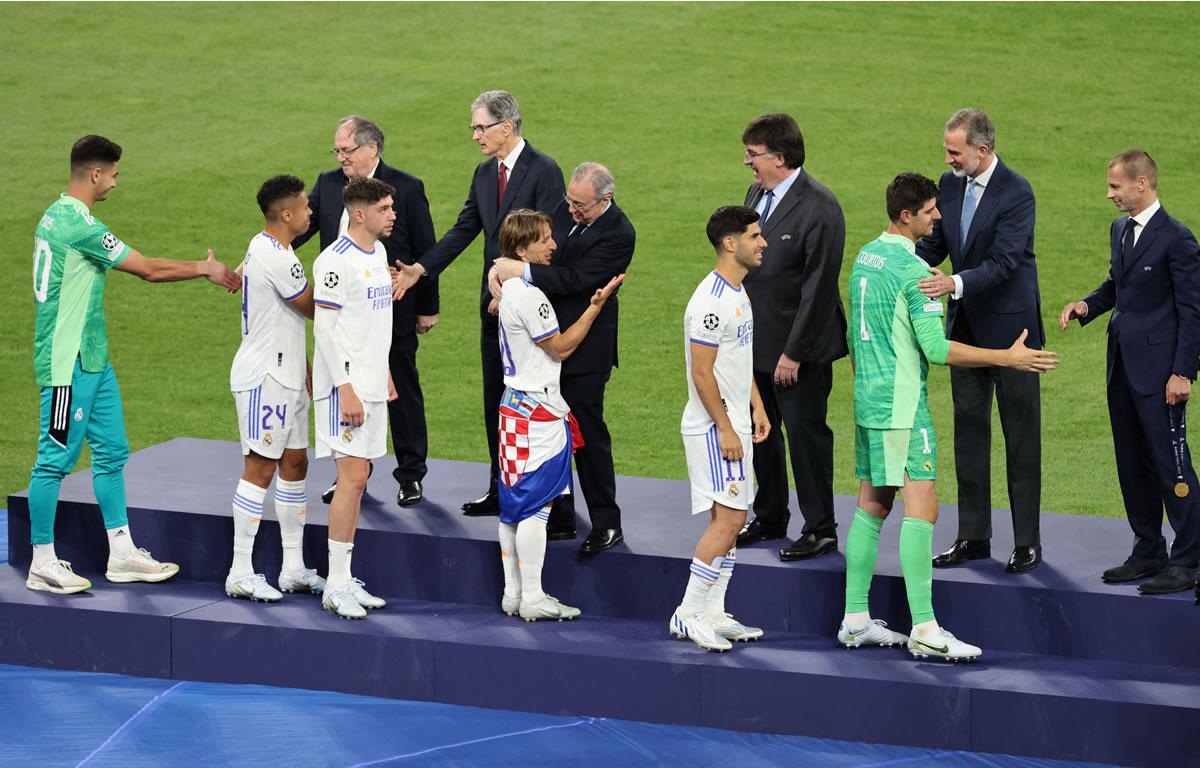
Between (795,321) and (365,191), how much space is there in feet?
5.46

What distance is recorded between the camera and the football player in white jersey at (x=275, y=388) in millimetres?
6047

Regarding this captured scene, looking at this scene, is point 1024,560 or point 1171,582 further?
point 1024,560

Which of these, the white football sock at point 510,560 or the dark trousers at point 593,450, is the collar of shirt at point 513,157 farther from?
the white football sock at point 510,560

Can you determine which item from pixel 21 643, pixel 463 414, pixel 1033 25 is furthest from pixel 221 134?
pixel 21 643

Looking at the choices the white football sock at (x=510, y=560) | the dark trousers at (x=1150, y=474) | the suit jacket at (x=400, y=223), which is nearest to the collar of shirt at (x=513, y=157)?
the suit jacket at (x=400, y=223)

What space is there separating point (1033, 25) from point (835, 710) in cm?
1270

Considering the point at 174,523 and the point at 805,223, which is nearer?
the point at 805,223

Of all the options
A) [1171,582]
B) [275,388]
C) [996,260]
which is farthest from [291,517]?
[1171,582]

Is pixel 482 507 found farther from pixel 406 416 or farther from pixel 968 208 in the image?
pixel 968 208

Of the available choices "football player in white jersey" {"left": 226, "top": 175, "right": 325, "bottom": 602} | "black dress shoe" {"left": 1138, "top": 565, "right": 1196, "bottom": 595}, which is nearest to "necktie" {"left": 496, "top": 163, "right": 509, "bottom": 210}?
"football player in white jersey" {"left": 226, "top": 175, "right": 325, "bottom": 602}

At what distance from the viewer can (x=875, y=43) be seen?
53.6 feet

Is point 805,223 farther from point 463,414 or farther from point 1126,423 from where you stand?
point 463,414

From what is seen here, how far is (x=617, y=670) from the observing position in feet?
18.5

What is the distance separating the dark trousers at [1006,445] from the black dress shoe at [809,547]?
495 millimetres
